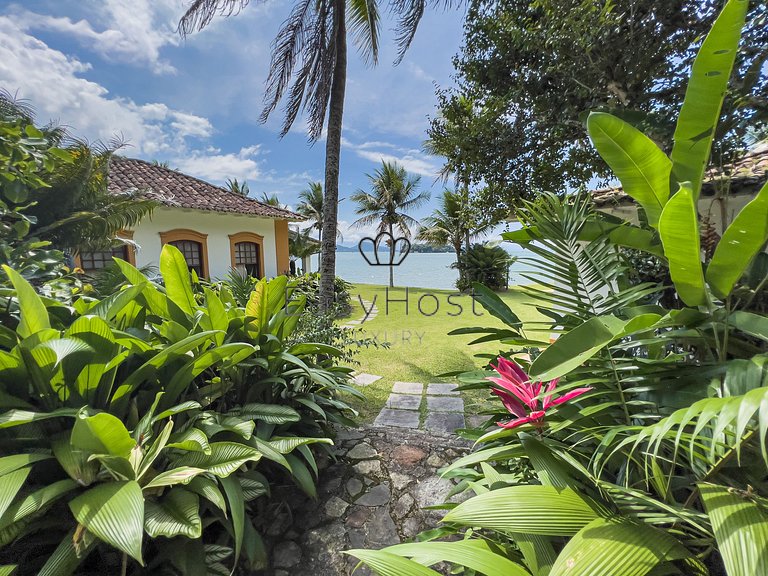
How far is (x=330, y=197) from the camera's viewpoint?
437 centimetres

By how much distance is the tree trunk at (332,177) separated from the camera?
4.34m

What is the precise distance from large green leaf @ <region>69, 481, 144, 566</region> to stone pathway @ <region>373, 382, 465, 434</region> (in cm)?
223

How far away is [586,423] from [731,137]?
2.73 metres

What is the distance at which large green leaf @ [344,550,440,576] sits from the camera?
867 millimetres

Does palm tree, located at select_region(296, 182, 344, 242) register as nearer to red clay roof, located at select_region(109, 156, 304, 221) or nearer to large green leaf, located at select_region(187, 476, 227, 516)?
red clay roof, located at select_region(109, 156, 304, 221)

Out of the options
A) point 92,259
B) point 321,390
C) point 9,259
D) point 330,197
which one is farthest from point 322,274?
point 92,259

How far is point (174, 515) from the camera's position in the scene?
1181mm

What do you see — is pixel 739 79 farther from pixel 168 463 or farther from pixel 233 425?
pixel 168 463

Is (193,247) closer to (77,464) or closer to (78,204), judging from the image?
(78,204)

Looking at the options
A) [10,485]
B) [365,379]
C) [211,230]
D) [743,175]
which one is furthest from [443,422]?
[211,230]

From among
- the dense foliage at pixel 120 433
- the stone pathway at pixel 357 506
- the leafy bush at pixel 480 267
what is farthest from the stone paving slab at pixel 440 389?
the leafy bush at pixel 480 267

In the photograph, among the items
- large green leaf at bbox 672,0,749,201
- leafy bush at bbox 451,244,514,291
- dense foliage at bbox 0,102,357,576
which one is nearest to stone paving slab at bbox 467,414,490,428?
dense foliage at bbox 0,102,357,576

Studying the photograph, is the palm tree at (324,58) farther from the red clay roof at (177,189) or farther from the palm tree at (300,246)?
the palm tree at (300,246)

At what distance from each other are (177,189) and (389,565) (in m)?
10.4
